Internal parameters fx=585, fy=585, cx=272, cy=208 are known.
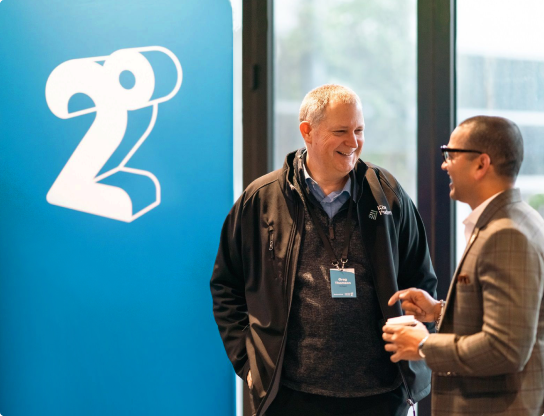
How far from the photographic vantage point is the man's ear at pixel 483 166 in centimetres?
151

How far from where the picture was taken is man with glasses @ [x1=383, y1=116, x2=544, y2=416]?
4.53 feet

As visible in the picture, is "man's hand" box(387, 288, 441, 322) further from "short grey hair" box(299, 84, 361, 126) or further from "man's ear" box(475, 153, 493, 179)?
"short grey hair" box(299, 84, 361, 126)

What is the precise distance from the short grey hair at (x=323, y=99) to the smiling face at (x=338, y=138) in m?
0.02

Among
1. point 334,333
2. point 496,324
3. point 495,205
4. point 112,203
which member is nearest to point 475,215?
point 495,205

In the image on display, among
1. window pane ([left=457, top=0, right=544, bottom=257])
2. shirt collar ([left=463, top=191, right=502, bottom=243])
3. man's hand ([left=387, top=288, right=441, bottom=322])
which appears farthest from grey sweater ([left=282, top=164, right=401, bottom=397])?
window pane ([left=457, top=0, right=544, bottom=257])

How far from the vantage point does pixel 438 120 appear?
8.36 feet

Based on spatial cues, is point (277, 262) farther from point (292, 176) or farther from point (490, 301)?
point (490, 301)

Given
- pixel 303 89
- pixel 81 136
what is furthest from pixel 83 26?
pixel 303 89

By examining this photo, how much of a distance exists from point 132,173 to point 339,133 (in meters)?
1.10

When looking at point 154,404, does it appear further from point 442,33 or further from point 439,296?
point 442,33

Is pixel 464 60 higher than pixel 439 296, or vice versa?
pixel 464 60

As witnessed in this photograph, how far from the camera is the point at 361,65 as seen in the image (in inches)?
115

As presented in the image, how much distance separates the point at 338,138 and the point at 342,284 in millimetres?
→ 530

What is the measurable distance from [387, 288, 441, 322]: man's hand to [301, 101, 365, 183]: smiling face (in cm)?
53
